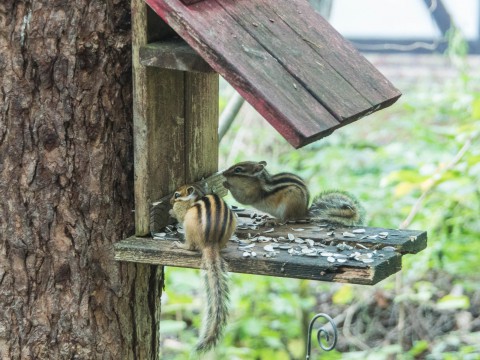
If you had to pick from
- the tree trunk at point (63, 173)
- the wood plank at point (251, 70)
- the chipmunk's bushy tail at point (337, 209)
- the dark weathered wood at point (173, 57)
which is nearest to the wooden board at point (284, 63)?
the wood plank at point (251, 70)

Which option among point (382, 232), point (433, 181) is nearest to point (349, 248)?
point (382, 232)

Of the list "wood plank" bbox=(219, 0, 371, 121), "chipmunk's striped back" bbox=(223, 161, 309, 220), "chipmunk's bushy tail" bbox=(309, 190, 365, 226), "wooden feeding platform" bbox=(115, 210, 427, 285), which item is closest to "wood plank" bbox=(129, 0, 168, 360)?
"wooden feeding platform" bbox=(115, 210, 427, 285)

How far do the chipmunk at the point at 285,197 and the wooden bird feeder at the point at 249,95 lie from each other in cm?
10

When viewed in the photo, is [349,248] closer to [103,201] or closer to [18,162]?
[103,201]

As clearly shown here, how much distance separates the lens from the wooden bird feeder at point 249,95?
237 centimetres

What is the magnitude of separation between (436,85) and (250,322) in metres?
4.66

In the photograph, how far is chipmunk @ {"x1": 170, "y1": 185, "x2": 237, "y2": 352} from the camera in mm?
2564

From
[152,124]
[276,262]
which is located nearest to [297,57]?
[152,124]

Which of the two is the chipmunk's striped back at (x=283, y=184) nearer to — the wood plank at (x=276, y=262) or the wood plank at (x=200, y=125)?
the wood plank at (x=200, y=125)

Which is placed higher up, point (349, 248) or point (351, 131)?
point (351, 131)

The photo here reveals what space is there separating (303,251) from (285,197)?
1.81ft

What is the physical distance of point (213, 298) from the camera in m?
2.62

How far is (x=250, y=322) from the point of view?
5512 millimetres

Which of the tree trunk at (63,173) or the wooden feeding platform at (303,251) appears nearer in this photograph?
the wooden feeding platform at (303,251)
